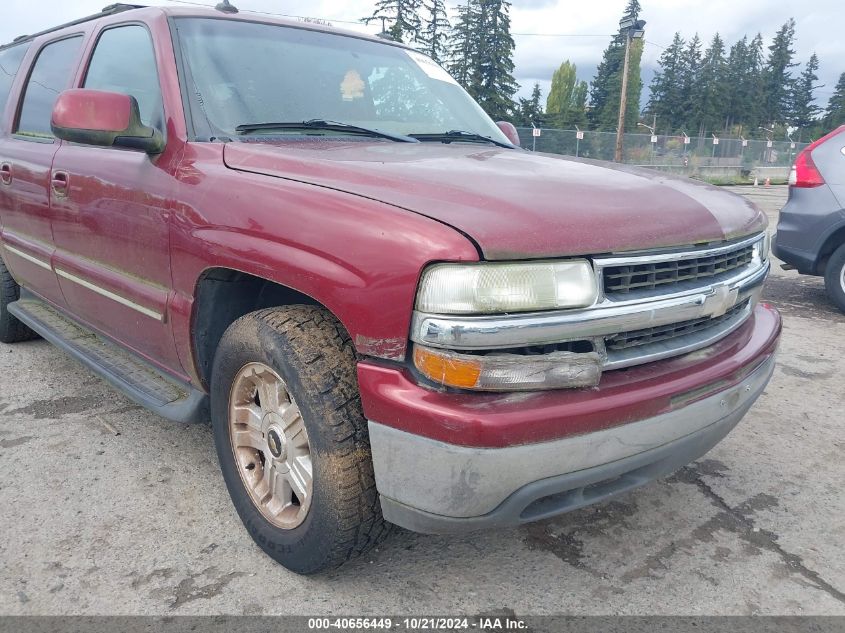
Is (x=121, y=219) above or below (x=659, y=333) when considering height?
above

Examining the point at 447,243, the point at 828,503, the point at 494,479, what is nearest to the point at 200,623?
the point at 494,479

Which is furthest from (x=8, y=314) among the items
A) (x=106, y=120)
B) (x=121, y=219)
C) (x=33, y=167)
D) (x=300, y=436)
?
(x=300, y=436)

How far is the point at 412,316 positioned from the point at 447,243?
203mm

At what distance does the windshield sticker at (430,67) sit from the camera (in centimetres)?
346

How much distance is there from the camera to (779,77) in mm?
84500

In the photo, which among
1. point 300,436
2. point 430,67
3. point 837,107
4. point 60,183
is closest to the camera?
point 300,436

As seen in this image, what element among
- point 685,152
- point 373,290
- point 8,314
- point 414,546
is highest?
point 373,290

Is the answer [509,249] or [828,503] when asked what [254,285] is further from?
[828,503]

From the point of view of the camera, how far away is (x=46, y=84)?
143 inches

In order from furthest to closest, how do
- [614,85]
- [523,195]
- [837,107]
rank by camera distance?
[837,107]
[614,85]
[523,195]

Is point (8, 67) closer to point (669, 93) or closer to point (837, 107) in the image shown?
point (669, 93)

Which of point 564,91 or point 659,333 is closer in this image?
point 659,333

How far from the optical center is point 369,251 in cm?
173

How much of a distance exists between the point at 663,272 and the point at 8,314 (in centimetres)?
415
